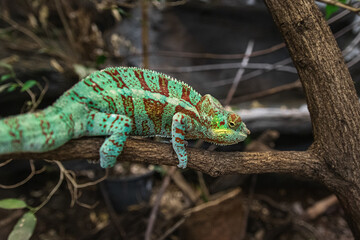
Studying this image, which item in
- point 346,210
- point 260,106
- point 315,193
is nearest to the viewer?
point 346,210

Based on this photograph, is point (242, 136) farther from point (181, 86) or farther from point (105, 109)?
point (105, 109)

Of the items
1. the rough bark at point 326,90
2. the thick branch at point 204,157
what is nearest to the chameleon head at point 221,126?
the thick branch at point 204,157

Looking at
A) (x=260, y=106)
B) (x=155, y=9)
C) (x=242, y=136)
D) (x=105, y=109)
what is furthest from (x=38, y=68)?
(x=260, y=106)

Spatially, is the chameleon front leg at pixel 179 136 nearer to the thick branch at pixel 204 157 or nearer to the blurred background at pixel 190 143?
the thick branch at pixel 204 157

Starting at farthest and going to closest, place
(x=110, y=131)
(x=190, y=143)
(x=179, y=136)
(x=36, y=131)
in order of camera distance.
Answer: (x=190, y=143) < (x=179, y=136) < (x=110, y=131) < (x=36, y=131)

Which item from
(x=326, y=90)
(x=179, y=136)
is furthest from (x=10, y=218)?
(x=326, y=90)

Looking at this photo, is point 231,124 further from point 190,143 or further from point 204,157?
point 190,143

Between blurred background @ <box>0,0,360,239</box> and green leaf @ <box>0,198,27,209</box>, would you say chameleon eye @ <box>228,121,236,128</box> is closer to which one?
blurred background @ <box>0,0,360,239</box>
